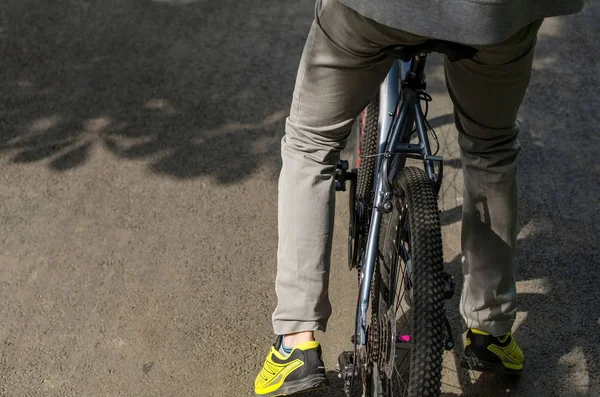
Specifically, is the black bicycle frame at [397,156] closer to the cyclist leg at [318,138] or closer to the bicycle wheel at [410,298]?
the bicycle wheel at [410,298]

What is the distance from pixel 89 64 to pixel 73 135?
0.69 metres

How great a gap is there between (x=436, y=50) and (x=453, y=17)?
24 cm

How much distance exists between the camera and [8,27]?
5301 mm

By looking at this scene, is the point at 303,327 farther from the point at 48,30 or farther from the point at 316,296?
the point at 48,30

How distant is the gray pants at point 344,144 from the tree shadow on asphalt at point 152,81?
5.18ft

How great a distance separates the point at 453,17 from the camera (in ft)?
6.88

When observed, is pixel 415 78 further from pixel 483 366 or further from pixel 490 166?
pixel 483 366

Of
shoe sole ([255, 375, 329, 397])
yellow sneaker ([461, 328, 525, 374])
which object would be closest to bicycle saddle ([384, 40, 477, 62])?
shoe sole ([255, 375, 329, 397])

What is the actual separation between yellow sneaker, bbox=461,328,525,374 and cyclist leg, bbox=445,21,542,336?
0.04 metres

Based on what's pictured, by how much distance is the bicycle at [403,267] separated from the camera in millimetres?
2340

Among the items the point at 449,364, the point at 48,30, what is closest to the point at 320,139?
the point at 449,364

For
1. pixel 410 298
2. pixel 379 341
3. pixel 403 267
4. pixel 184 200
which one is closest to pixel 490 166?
pixel 403 267

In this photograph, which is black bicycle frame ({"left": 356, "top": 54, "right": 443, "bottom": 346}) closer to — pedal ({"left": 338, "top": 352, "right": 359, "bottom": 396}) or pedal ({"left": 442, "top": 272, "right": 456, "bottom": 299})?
pedal ({"left": 338, "top": 352, "right": 359, "bottom": 396})

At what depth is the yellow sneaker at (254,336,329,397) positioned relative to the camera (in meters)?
2.70
